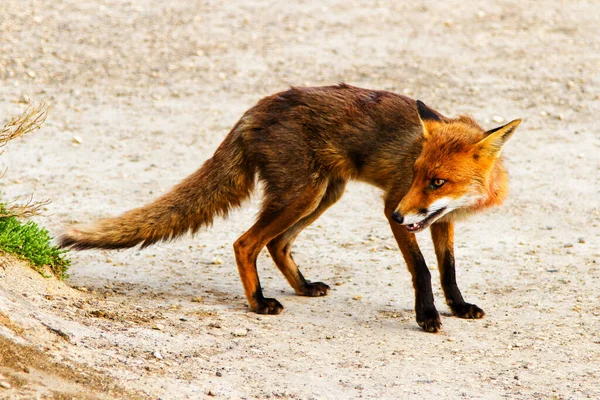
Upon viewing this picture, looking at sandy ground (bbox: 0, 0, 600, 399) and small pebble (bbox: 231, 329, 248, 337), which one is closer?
sandy ground (bbox: 0, 0, 600, 399)

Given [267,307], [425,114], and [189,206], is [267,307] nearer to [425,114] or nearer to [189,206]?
[189,206]

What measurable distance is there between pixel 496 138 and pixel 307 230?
10.9 feet

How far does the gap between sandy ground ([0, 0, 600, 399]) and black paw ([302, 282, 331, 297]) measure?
13 cm

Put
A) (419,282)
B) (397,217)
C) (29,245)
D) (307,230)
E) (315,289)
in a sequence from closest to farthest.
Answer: (397,217) < (29,245) < (419,282) < (315,289) < (307,230)

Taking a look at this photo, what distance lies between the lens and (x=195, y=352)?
5520mm

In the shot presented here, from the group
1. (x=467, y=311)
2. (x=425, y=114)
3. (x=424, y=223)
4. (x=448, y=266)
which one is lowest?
(x=467, y=311)

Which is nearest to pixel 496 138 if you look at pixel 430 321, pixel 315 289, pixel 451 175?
pixel 451 175

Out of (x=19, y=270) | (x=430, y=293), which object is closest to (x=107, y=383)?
(x=19, y=270)

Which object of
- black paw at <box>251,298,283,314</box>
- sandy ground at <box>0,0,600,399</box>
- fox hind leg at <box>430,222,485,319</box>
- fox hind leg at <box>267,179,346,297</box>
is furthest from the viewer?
fox hind leg at <box>267,179,346,297</box>

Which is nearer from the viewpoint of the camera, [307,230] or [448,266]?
[448,266]

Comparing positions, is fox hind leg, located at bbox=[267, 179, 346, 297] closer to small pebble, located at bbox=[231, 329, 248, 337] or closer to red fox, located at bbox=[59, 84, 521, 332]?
red fox, located at bbox=[59, 84, 521, 332]

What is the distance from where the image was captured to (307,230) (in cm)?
910

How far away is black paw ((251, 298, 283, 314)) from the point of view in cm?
672

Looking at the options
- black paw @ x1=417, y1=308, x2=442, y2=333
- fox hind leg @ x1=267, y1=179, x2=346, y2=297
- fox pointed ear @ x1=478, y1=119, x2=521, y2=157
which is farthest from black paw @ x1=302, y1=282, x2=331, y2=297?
fox pointed ear @ x1=478, y1=119, x2=521, y2=157
